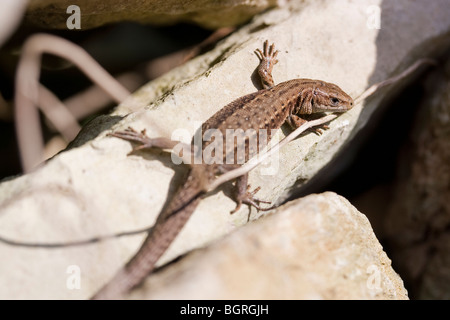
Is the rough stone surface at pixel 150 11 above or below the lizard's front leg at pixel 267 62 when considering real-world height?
above

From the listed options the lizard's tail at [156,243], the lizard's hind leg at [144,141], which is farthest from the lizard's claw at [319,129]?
the lizard's tail at [156,243]

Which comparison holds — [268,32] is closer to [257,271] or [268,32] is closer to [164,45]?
[164,45]

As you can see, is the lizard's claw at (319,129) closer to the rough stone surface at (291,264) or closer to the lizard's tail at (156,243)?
the rough stone surface at (291,264)

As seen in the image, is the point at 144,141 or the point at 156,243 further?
the point at 144,141

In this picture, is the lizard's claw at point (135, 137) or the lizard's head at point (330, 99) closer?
the lizard's claw at point (135, 137)

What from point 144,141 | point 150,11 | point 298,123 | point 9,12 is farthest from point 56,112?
point 298,123

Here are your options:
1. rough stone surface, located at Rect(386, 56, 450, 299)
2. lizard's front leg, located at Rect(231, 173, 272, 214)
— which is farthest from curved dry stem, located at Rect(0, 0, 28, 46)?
rough stone surface, located at Rect(386, 56, 450, 299)

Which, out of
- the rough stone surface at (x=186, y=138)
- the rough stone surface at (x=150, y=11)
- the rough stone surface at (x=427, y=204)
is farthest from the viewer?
the rough stone surface at (x=427, y=204)

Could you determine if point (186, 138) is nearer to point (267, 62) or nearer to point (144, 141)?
point (144, 141)
